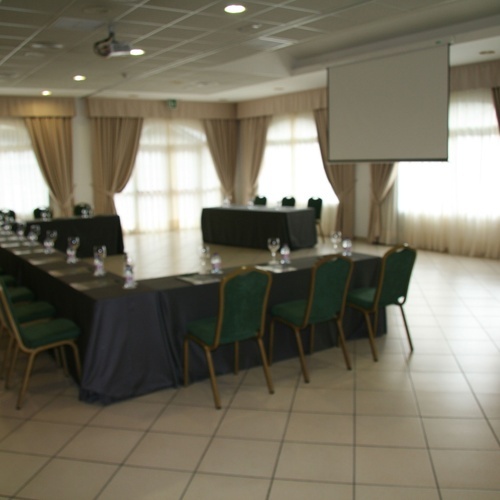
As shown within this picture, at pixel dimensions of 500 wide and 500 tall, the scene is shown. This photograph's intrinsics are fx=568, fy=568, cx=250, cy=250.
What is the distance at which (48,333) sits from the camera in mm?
3895

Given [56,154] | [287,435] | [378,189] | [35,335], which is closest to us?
[287,435]

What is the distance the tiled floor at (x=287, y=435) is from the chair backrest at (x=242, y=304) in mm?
475

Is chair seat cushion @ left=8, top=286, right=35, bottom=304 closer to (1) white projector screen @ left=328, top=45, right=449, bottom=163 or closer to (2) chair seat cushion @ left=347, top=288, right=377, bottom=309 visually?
(2) chair seat cushion @ left=347, top=288, right=377, bottom=309

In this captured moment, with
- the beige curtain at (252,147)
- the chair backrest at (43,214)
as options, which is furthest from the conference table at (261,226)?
the chair backrest at (43,214)

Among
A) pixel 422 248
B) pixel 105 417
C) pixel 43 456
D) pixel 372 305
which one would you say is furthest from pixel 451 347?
pixel 422 248

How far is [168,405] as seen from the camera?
12.5ft

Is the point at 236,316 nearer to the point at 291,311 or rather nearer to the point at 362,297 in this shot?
the point at 291,311

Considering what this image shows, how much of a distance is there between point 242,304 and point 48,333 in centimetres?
135

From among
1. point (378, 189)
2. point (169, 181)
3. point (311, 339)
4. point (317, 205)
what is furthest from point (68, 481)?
point (169, 181)

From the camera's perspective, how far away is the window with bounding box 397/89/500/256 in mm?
8688

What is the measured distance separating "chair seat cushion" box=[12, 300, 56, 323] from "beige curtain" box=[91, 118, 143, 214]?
777 cm

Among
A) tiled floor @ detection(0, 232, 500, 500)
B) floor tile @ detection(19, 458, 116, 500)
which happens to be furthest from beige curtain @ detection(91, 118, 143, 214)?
floor tile @ detection(19, 458, 116, 500)

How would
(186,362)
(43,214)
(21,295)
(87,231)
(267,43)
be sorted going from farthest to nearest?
1. (87,231)
2. (43,214)
3. (267,43)
4. (21,295)
5. (186,362)

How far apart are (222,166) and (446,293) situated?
318 inches
